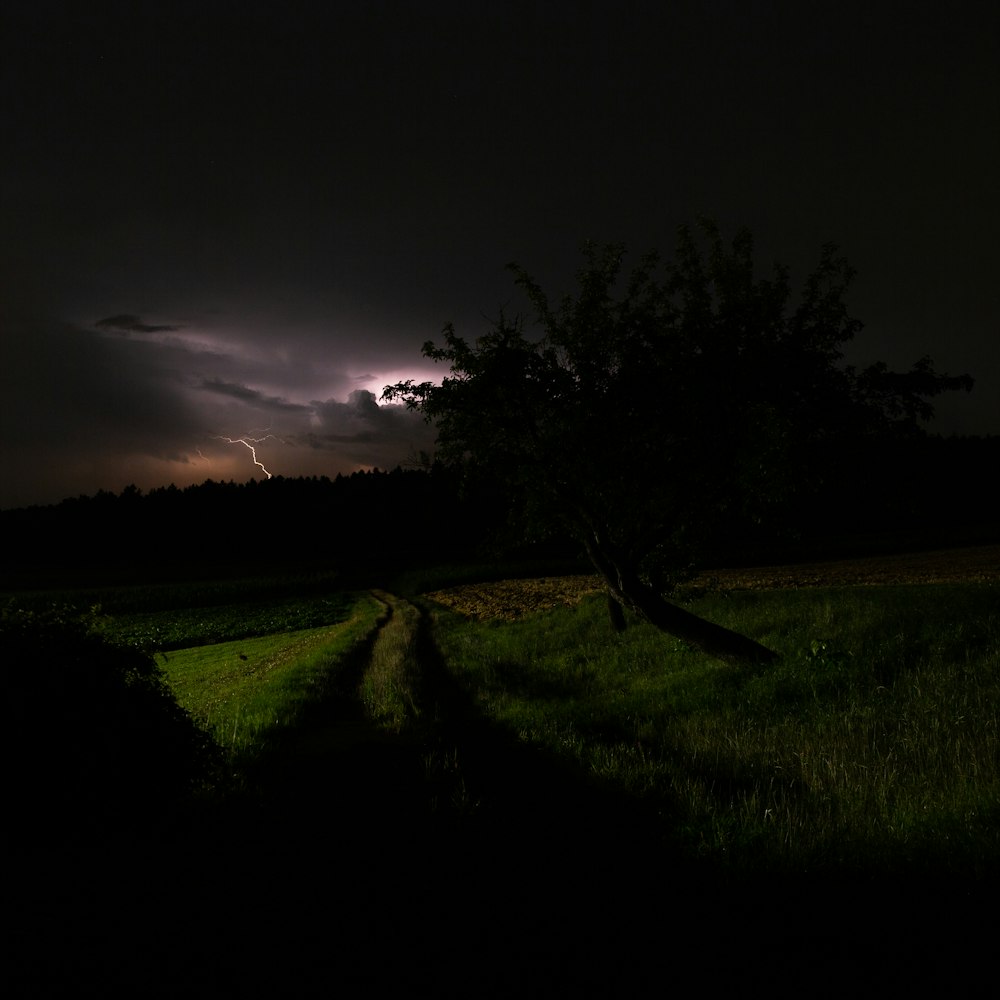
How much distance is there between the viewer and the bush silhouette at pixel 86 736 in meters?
5.62

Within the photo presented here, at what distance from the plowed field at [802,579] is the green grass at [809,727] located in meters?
18.8

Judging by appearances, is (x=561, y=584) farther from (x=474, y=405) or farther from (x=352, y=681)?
(x=474, y=405)

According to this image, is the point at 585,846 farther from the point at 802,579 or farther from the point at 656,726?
the point at 802,579

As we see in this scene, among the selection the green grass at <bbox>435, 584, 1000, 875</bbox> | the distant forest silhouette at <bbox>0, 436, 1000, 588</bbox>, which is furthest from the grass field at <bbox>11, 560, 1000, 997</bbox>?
the distant forest silhouette at <bbox>0, 436, 1000, 588</bbox>

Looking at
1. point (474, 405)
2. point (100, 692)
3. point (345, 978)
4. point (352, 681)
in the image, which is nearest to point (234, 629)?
point (352, 681)

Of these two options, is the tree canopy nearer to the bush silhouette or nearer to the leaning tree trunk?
the leaning tree trunk

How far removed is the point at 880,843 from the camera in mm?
5504

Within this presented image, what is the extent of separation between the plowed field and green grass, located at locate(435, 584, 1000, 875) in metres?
18.8

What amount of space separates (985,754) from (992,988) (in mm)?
4527

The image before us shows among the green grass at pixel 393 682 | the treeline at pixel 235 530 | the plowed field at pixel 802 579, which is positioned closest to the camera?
the green grass at pixel 393 682

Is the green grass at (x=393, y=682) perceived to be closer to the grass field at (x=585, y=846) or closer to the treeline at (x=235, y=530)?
the grass field at (x=585, y=846)

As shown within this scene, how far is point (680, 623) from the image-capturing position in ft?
47.3

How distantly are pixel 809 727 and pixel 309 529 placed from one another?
137 metres

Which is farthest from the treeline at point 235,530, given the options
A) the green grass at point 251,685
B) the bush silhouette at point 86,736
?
the bush silhouette at point 86,736
